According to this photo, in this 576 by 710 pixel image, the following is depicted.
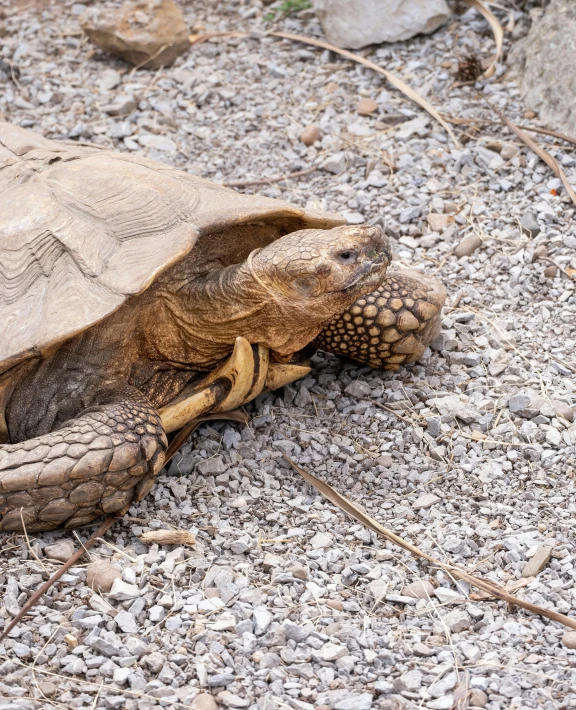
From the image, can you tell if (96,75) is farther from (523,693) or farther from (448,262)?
(523,693)

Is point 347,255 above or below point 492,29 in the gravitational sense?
above

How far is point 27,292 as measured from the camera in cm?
362

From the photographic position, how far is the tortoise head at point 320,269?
359cm

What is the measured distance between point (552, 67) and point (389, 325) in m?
2.41

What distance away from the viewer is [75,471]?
344cm

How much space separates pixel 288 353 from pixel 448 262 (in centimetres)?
134

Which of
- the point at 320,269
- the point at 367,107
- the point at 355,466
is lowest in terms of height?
the point at 355,466

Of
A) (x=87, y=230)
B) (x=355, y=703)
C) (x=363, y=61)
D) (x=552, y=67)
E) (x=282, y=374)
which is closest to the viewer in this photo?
(x=355, y=703)

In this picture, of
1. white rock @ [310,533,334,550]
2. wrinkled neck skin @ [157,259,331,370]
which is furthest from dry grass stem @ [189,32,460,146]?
white rock @ [310,533,334,550]

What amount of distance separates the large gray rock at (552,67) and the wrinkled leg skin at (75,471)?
328cm

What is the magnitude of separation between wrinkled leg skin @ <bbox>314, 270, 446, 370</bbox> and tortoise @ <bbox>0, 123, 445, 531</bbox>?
12 mm

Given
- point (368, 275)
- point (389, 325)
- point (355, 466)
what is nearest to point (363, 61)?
point (389, 325)

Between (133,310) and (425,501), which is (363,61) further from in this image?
(425,501)

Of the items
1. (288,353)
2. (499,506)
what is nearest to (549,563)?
(499,506)
